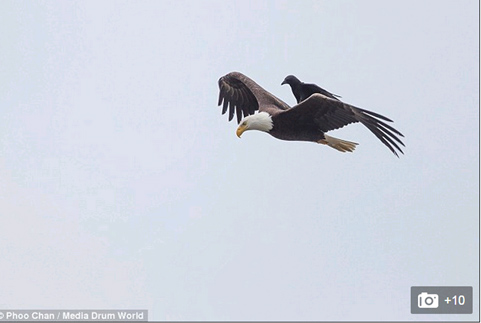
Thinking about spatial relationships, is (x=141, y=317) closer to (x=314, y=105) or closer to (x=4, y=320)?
(x=4, y=320)

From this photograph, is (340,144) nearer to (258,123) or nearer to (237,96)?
(258,123)

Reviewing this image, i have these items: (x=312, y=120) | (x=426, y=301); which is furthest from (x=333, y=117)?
(x=426, y=301)

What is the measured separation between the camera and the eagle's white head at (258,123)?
1981 centimetres

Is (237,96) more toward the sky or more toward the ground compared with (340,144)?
more toward the sky

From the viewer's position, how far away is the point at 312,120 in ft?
63.7

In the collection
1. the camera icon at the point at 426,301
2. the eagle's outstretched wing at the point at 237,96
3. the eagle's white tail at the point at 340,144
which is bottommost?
the camera icon at the point at 426,301

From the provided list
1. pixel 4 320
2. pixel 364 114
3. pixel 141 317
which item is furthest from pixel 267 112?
pixel 4 320

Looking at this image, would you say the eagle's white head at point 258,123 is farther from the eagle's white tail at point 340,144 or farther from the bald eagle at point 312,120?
the eagle's white tail at point 340,144

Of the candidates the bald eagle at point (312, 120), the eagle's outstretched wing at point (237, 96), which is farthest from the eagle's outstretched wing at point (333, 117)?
the eagle's outstretched wing at point (237, 96)

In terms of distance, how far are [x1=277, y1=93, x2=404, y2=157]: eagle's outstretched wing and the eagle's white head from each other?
21 cm

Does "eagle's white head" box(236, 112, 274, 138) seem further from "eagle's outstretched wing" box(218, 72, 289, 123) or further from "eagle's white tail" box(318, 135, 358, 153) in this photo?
"eagle's outstretched wing" box(218, 72, 289, 123)

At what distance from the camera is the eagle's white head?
1981 centimetres

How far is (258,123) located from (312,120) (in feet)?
2.94

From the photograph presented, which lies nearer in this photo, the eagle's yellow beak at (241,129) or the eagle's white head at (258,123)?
the eagle's white head at (258,123)
